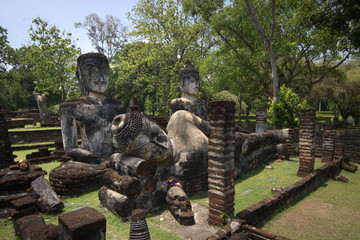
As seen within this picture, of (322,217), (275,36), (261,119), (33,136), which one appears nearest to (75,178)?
(322,217)

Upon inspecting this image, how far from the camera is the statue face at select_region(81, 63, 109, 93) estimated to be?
19.5 feet

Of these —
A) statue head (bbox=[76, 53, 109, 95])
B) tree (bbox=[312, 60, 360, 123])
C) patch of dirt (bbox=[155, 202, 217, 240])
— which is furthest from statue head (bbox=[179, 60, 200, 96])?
tree (bbox=[312, 60, 360, 123])

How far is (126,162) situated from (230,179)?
2042 millimetres

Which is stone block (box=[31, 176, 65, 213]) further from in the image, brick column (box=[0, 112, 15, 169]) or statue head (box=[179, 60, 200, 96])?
statue head (box=[179, 60, 200, 96])

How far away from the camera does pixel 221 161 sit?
4.02m

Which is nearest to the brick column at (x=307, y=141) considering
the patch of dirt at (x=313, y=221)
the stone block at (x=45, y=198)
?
the patch of dirt at (x=313, y=221)

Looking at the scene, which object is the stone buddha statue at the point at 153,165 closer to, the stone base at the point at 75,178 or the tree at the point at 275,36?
the stone base at the point at 75,178

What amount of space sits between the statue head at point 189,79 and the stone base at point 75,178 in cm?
378

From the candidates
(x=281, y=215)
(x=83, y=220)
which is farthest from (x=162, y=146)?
(x=281, y=215)

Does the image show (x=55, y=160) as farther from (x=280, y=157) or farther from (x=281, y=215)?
(x=280, y=157)

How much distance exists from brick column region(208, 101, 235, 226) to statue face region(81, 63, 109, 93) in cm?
346

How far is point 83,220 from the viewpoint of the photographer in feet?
8.45

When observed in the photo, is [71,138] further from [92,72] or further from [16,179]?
[92,72]

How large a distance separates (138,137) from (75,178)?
2038 millimetres
